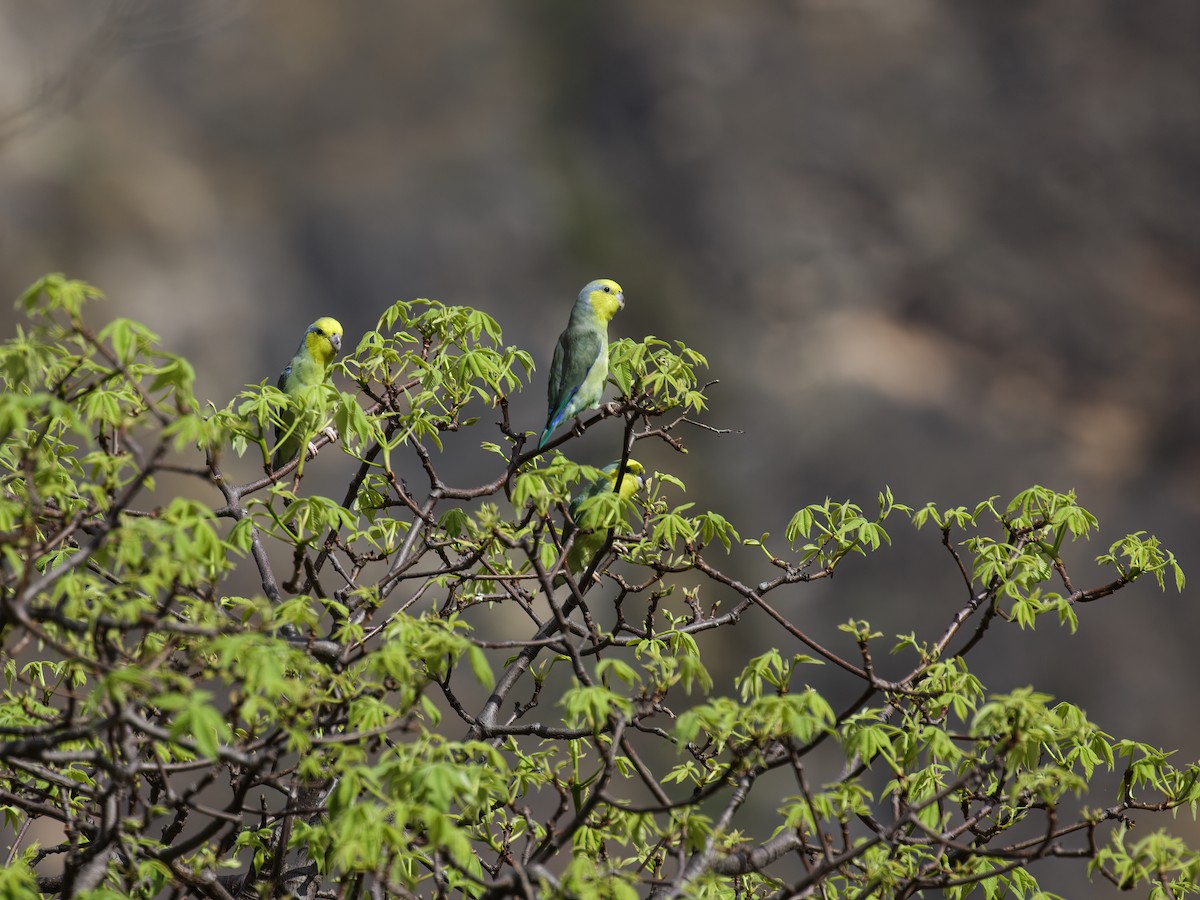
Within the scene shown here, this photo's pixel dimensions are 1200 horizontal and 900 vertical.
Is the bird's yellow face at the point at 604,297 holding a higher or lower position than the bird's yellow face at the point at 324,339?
higher

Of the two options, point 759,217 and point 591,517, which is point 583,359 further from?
point 759,217

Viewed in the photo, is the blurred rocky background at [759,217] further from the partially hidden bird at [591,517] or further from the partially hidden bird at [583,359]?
the partially hidden bird at [591,517]

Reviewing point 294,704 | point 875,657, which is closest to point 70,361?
point 294,704

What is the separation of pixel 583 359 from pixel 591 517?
Answer: 1.87 meters

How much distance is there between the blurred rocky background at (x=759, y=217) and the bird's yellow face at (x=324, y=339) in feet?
17.9

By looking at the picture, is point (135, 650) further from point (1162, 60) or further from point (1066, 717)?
point (1162, 60)

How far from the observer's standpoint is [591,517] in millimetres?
2492

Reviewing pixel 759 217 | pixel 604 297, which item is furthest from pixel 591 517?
pixel 759 217

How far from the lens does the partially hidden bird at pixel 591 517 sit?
2.57 m

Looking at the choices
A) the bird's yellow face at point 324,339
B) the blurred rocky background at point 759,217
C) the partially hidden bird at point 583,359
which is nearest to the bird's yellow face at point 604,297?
the partially hidden bird at point 583,359

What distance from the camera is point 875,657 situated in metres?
9.30

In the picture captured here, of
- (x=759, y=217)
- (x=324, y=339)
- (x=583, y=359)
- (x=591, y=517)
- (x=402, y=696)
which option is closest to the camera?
(x=402, y=696)

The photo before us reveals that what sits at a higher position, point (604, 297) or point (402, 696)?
point (604, 297)

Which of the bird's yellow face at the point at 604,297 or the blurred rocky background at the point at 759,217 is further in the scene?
the blurred rocky background at the point at 759,217
